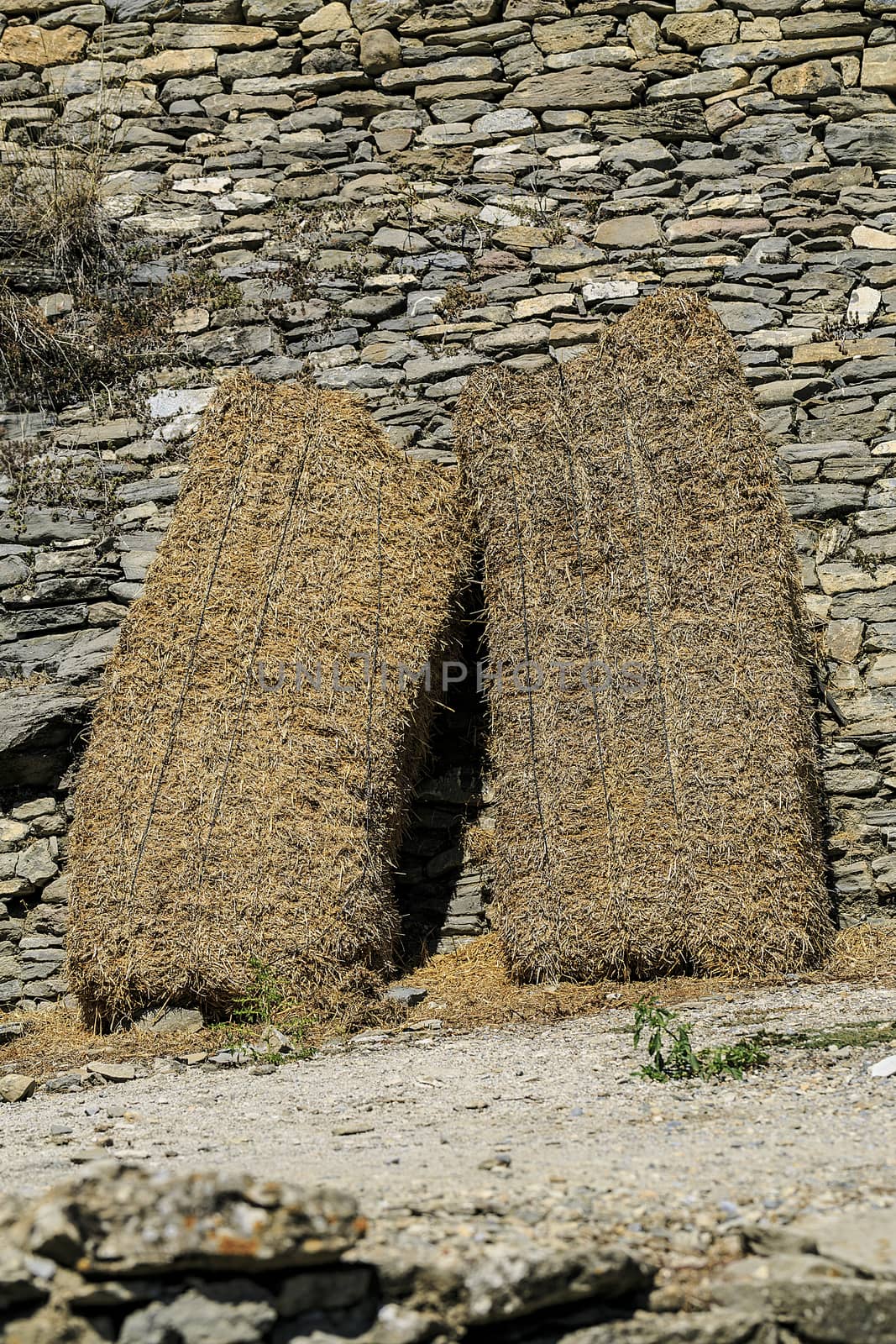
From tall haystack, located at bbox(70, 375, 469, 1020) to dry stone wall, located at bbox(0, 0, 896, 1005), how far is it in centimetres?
43

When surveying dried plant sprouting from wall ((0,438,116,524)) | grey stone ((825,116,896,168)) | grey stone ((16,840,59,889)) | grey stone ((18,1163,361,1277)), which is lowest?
grey stone ((16,840,59,889))

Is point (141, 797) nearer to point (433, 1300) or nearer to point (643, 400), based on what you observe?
point (643, 400)

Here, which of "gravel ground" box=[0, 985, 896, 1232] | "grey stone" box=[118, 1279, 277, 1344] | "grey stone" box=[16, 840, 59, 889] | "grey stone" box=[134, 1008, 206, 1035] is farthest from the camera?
"grey stone" box=[16, 840, 59, 889]

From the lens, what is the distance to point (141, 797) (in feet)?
17.0

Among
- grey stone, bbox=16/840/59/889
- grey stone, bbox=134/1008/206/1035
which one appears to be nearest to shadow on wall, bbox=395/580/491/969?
grey stone, bbox=134/1008/206/1035

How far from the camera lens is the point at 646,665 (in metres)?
5.37

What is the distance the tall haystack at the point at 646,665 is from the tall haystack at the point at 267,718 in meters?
0.40

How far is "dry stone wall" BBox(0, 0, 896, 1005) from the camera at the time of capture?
5.84 metres

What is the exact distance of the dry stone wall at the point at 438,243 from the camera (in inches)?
230

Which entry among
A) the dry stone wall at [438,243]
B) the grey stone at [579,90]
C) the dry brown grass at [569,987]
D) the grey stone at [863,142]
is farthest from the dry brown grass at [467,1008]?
the grey stone at [579,90]

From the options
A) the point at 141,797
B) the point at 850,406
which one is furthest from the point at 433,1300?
the point at 850,406

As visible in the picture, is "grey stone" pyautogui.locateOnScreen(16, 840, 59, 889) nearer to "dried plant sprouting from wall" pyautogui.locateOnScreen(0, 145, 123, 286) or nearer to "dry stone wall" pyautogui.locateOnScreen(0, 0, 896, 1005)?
"dry stone wall" pyautogui.locateOnScreen(0, 0, 896, 1005)

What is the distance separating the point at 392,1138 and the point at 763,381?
433 cm

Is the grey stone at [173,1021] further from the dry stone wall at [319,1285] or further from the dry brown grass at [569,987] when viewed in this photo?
the dry stone wall at [319,1285]
